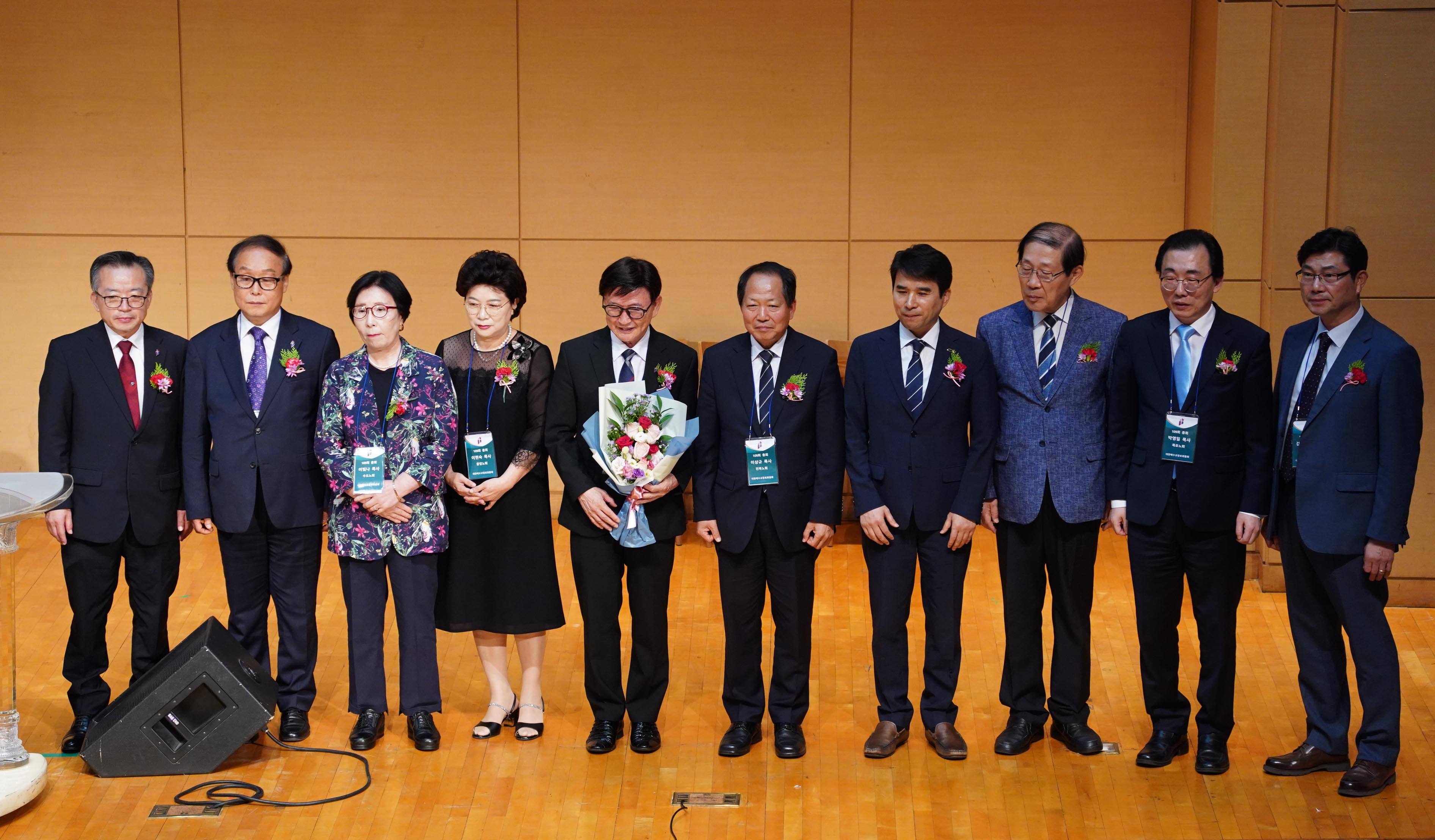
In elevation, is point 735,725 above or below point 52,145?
below

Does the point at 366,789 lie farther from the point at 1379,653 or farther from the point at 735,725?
the point at 1379,653

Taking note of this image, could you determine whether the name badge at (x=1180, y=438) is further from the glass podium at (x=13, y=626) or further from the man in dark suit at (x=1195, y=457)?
the glass podium at (x=13, y=626)

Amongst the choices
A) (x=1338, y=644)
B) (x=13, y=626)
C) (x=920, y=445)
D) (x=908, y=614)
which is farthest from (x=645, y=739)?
(x=1338, y=644)

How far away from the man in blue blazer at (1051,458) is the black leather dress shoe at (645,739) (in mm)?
1054

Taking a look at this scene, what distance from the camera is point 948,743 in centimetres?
405

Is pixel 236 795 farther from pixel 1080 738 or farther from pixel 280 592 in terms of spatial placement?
pixel 1080 738

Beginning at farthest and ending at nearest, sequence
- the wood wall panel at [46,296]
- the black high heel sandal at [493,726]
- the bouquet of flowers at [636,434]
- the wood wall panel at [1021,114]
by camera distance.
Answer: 1. the wood wall panel at [46,296]
2. the wood wall panel at [1021,114]
3. the black high heel sandal at [493,726]
4. the bouquet of flowers at [636,434]

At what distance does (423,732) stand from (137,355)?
4.81 feet

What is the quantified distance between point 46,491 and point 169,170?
140 inches

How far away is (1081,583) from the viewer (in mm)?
4027

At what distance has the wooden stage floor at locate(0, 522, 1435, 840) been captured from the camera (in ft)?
12.0

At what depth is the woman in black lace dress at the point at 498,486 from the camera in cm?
400

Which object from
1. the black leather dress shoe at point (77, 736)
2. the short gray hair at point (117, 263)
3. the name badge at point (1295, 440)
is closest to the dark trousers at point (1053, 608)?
the name badge at point (1295, 440)

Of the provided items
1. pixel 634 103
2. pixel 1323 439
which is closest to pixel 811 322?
pixel 634 103
